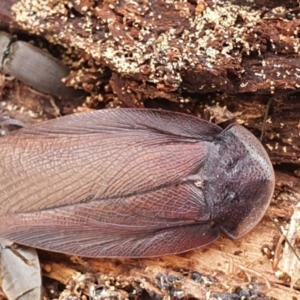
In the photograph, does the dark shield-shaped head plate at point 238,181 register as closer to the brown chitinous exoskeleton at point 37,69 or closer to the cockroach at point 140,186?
the cockroach at point 140,186

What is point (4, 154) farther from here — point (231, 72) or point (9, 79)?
point (231, 72)

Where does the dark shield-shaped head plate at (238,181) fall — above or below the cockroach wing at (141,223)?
above

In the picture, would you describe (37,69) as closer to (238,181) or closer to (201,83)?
(201,83)

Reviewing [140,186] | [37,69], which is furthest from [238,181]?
[37,69]

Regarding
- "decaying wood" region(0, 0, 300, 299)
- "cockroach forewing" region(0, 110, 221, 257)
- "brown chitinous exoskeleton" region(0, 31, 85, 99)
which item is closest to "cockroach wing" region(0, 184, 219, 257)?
"cockroach forewing" region(0, 110, 221, 257)

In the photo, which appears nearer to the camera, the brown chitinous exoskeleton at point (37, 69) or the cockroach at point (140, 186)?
the cockroach at point (140, 186)

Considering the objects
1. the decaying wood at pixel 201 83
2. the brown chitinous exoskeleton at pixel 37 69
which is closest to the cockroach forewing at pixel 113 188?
the decaying wood at pixel 201 83

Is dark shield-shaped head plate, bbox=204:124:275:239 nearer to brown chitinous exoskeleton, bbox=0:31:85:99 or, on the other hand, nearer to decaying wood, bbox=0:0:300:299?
decaying wood, bbox=0:0:300:299
